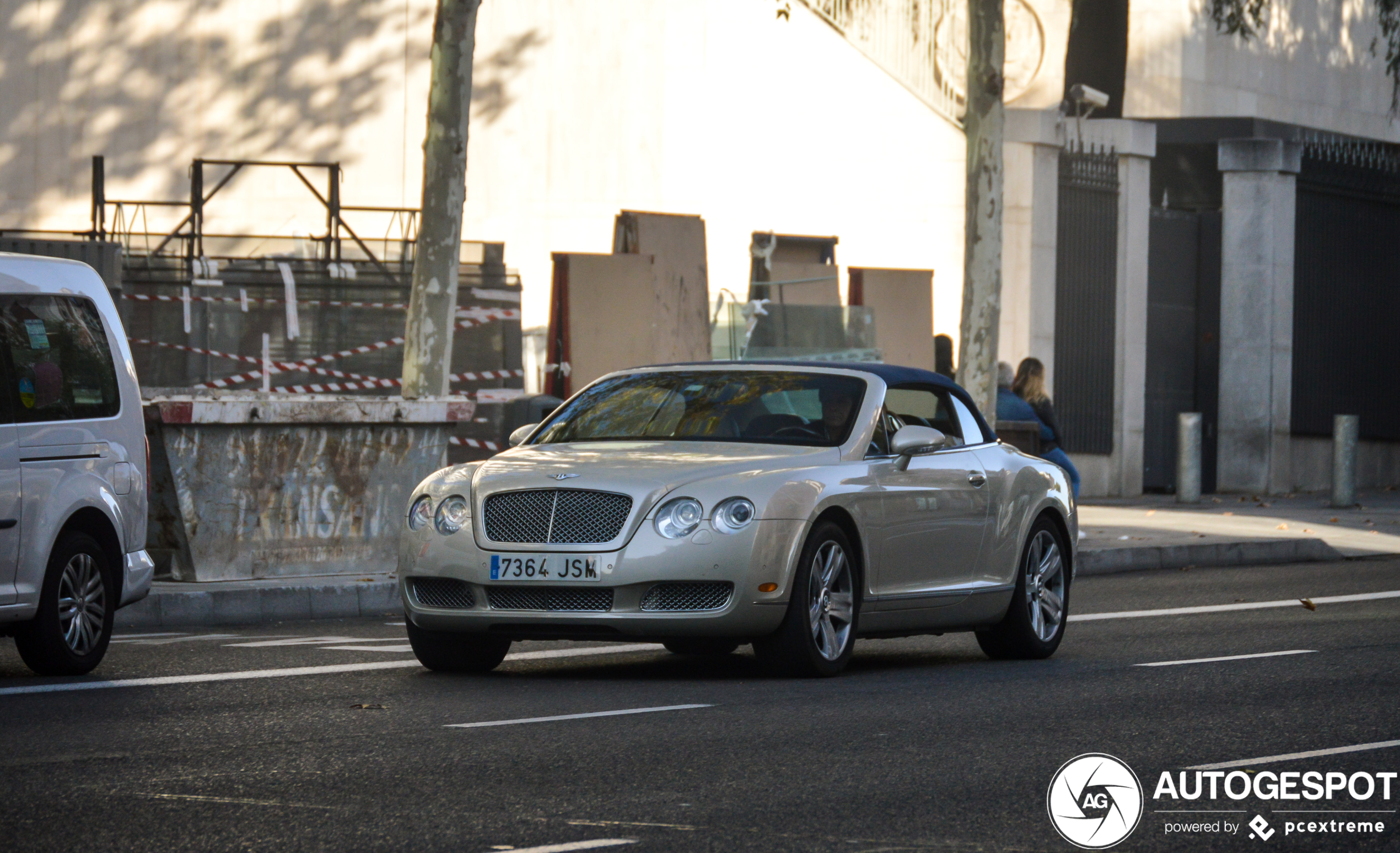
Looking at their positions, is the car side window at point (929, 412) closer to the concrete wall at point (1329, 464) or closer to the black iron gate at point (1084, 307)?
the black iron gate at point (1084, 307)

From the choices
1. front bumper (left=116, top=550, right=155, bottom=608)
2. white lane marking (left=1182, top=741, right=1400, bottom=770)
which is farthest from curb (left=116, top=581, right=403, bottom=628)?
white lane marking (left=1182, top=741, right=1400, bottom=770)

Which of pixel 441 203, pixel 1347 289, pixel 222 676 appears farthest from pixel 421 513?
pixel 1347 289

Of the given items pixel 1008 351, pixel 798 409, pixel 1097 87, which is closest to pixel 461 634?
pixel 798 409

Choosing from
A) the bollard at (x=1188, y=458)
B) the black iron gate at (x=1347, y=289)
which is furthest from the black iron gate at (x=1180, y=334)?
the bollard at (x=1188, y=458)

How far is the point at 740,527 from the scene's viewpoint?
903 centimetres

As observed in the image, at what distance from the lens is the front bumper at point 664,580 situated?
353 inches

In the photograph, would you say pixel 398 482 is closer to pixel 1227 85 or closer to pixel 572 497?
pixel 572 497

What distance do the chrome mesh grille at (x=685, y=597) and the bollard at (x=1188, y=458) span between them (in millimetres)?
16164

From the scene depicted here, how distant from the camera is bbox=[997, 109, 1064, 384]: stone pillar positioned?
25.7 metres

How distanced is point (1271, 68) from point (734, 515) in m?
30.6

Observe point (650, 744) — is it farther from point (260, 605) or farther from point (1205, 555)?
point (1205, 555)

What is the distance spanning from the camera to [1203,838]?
592cm

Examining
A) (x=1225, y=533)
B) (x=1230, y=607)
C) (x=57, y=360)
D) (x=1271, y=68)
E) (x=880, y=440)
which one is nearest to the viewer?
(x=57, y=360)

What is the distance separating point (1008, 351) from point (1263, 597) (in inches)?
437
